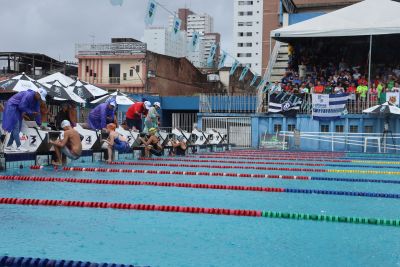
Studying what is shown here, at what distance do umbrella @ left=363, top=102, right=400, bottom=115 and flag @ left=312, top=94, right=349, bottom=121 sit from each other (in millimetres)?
1305

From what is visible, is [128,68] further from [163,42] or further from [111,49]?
[163,42]

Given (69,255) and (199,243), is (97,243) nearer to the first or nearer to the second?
(69,255)

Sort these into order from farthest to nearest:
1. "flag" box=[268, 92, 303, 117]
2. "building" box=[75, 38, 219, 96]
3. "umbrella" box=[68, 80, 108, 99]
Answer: "building" box=[75, 38, 219, 96], "flag" box=[268, 92, 303, 117], "umbrella" box=[68, 80, 108, 99]

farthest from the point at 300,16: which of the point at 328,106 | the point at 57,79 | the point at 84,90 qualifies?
the point at 57,79

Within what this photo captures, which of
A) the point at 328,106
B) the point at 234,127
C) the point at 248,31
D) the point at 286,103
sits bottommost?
the point at 234,127

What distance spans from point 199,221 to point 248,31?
89838mm

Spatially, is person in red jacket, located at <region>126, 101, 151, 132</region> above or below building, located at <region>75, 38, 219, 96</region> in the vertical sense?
below

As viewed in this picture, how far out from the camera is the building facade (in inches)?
3629

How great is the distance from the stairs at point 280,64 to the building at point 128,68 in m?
10.6

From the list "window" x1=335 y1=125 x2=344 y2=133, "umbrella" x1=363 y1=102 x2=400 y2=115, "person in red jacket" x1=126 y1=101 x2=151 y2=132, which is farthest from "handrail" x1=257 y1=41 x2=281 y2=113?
"person in red jacket" x1=126 y1=101 x2=151 y2=132

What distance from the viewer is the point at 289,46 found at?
29547 millimetres

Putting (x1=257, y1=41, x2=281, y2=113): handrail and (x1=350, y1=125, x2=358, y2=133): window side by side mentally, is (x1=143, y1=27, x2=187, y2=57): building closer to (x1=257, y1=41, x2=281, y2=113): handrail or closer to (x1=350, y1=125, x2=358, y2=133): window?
(x1=257, y1=41, x2=281, y2=113): handrail

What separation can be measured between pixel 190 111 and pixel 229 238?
97.2ft

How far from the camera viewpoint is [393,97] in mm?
22500
